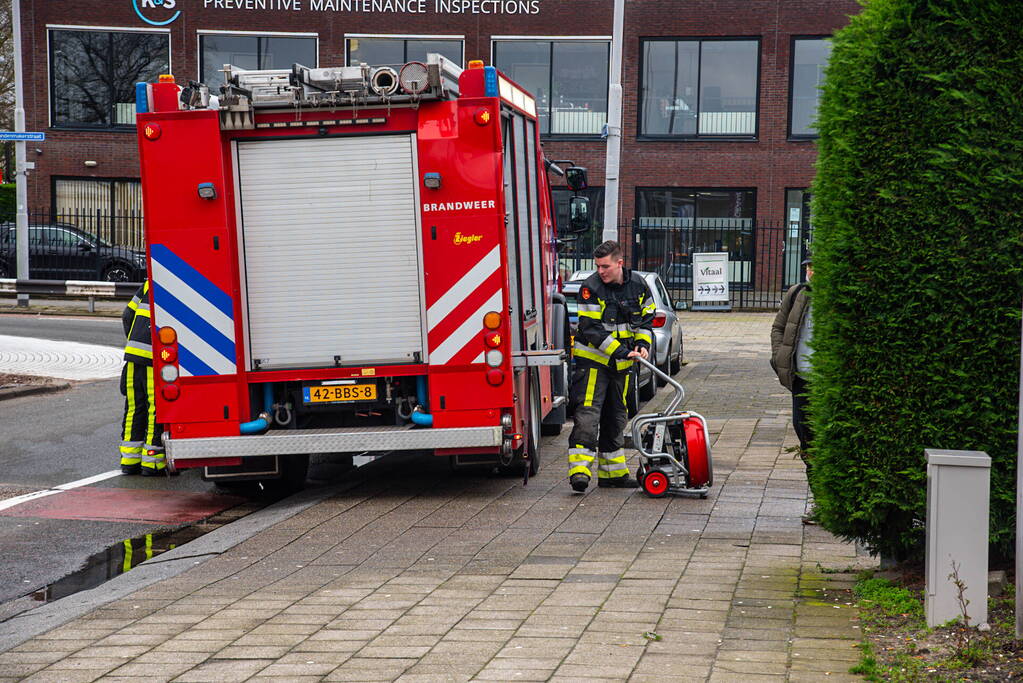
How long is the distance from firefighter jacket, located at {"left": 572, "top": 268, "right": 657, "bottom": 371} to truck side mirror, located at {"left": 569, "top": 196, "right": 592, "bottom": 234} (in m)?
3.41

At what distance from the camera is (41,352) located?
2052 cm

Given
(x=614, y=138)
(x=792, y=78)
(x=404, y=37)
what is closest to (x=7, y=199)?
(x=404, y=37)

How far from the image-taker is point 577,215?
42.7ft

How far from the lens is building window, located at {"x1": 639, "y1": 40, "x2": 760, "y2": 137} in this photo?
3591cm

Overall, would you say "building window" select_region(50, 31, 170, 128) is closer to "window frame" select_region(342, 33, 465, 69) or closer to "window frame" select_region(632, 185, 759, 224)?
"window frame" select_region(342, 33, 465, 69)

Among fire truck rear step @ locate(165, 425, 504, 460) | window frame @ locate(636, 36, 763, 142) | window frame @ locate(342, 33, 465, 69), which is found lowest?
fire truck rear step @ locate(165, 425, 504, 460)

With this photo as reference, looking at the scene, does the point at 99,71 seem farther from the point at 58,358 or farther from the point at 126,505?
the point at 126,505

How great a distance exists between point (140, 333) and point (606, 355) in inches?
153

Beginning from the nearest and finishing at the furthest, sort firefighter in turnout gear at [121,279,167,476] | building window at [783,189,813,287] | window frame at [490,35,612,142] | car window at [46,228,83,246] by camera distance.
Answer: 1. firefighter in turnout gear at [121,279,167,476]
2. car window at [46,228,83,246]
3. building window at [783,189,813,287]
4. window frame at [490,35,612,142]

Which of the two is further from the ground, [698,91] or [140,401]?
[698,91]

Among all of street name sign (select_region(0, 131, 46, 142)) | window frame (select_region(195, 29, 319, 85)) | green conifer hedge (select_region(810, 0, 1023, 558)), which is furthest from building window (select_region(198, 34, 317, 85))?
green conifer hedge (select_region(810, 0, 1023, 558))

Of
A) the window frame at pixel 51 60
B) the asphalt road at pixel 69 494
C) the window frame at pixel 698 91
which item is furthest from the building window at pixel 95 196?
the asphalt road at pixel 69 494

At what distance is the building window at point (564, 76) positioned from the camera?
36.6 m

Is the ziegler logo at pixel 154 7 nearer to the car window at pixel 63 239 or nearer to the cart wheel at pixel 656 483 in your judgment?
the car window at pixel 63 239
